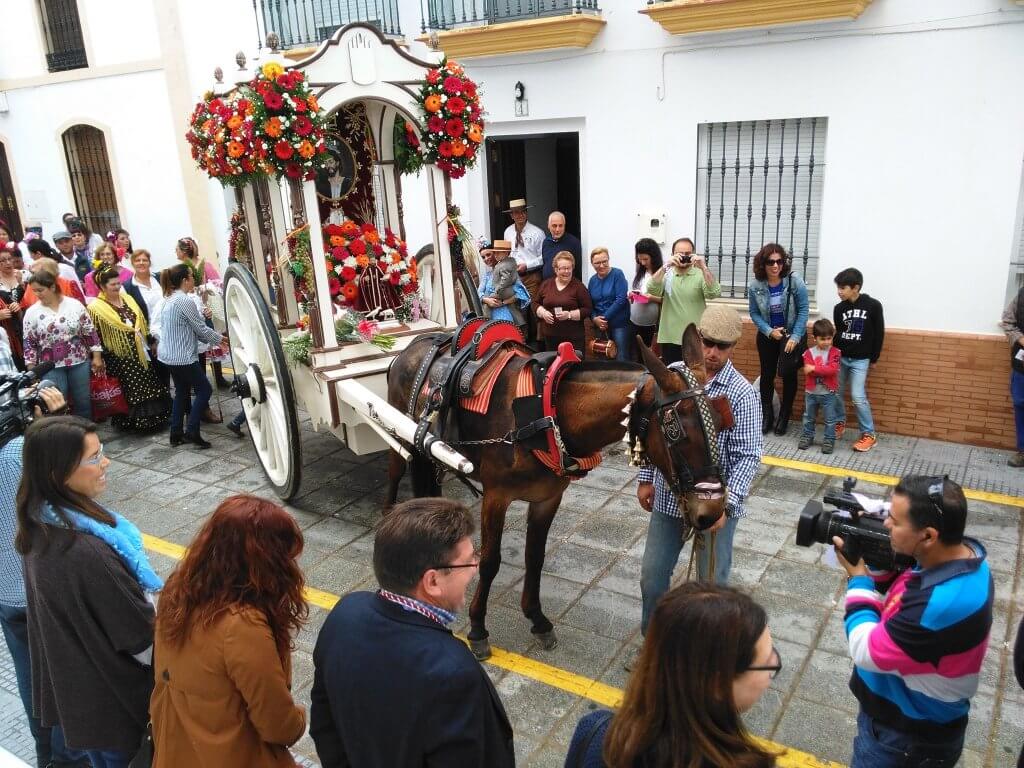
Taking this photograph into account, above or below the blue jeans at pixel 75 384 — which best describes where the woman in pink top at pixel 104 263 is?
above

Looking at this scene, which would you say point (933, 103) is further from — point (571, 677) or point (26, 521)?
point (26, 521)

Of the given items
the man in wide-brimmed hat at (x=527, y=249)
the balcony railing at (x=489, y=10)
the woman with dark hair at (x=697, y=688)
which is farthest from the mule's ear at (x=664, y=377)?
the balcony railing at (x=489, y=10)

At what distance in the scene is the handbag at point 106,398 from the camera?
7398 millimetres

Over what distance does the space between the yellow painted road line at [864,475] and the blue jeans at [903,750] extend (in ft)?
11.2

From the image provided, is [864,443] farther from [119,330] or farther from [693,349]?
[119,330]

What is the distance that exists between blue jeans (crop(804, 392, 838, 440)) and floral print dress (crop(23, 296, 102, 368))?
20.8 ft

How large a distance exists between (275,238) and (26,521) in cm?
296

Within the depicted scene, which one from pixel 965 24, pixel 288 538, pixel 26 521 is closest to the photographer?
pixel 288 538

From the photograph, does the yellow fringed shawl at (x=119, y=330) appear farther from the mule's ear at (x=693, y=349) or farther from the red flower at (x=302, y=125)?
the mule's ear at (x=693, y=349)

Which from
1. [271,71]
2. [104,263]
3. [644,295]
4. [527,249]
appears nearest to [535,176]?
[527,249]

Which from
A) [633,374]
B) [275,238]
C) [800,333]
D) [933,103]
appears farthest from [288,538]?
[933,103]

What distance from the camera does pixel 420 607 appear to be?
1883 mm

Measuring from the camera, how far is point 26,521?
97.0 inches

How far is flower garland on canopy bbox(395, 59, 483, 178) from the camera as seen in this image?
5.11 m
